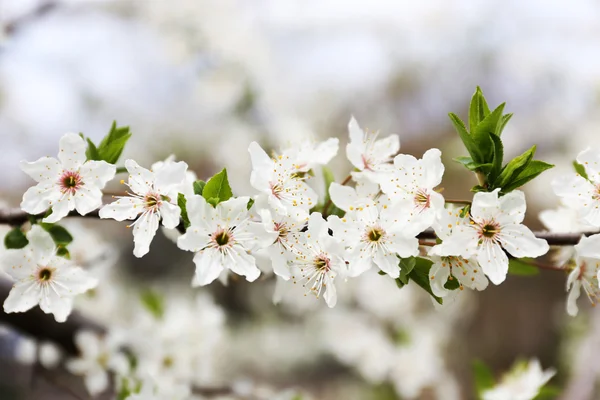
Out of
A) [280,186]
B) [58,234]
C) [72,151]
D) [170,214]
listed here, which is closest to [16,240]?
[58,234]

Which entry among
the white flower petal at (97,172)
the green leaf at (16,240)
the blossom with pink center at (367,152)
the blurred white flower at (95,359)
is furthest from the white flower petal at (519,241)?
the blurred white flower at (95,359)

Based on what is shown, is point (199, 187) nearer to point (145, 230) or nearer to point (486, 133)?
point (145, 230)

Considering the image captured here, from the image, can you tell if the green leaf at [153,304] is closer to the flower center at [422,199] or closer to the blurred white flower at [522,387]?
the blurred white flower at [522,387]

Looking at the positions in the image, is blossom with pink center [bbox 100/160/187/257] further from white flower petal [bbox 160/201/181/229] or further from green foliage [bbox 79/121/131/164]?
green foliage [bbox 79/121/131/164]

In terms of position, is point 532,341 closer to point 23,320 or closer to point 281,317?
point 281,317

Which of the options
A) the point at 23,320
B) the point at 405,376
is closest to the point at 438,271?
the point at 23,320

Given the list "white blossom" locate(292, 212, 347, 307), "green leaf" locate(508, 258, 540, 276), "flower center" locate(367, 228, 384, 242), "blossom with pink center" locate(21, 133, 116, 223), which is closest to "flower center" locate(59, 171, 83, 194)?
"blossom with pink center" locate(21, 133, 116, 223)
